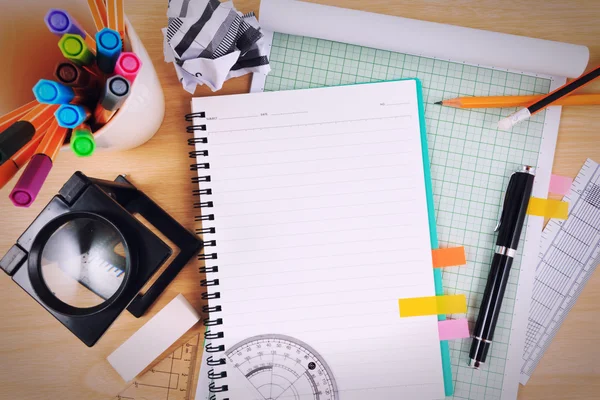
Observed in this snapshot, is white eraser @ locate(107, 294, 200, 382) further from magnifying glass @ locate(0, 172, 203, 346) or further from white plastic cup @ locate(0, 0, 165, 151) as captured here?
white plastic cup @ locate(0, 0, 165, 151)

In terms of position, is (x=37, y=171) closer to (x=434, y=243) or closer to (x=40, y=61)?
(x=40, y=61)

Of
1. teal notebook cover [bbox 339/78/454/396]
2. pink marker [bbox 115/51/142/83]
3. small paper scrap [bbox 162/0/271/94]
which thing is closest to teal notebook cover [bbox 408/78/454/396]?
teal notebook cover [bbox 339/78/454/396]

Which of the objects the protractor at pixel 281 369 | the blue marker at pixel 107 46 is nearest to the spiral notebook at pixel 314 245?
the protractor at pixel 281 369

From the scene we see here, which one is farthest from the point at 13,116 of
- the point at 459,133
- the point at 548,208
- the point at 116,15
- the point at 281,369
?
the point at 548,208

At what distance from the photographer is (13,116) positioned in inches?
17.5

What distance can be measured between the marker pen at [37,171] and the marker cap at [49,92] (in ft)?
0.16

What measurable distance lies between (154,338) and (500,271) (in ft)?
1.65

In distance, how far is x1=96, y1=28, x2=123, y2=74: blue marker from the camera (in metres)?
0.40

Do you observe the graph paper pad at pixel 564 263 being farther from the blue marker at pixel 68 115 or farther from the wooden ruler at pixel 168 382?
the blue marker at pixel 68 115

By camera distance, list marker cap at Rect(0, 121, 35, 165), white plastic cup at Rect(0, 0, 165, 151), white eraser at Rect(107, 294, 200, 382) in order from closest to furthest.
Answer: marker cap at Rect(0, 121, 35, 165)
white plastic cup at Rect(0, 0, 165, 151)
white eraser at Rect(107, 294, 200, 382)

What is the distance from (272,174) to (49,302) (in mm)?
321

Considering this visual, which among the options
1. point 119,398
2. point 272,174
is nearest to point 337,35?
point 272,174

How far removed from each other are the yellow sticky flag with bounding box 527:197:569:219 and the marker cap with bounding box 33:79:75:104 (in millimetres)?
622

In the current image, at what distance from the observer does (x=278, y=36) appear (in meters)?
0.65
